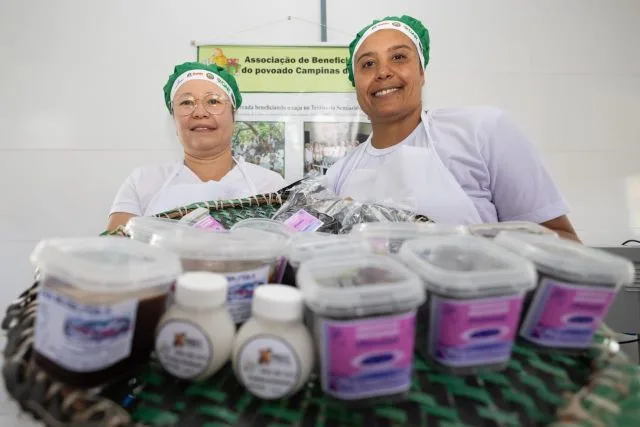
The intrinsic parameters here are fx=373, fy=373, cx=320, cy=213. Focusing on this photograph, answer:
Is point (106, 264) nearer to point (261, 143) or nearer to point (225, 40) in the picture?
point (261, 143)

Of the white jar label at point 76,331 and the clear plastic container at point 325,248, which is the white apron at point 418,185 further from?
the white jar label at point 76,331

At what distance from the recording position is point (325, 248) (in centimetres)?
57

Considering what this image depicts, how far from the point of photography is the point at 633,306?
1.36 metres

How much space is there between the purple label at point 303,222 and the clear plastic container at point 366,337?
419mm

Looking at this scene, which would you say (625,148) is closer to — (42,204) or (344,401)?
(344,401)

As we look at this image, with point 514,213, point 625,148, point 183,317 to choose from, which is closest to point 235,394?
point 183,317

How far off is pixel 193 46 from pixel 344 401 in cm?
171

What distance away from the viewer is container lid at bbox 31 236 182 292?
15.6 inches

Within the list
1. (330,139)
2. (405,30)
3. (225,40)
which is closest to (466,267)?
(405,30)

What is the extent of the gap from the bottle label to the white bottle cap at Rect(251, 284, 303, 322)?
99 mm

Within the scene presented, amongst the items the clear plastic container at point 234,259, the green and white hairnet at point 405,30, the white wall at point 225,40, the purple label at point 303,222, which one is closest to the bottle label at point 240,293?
the clear plastic container at point 234,259

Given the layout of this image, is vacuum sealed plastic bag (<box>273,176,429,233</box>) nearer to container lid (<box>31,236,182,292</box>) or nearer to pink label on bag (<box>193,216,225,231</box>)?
pink label on bag (<box>193,216,225,231</box>)

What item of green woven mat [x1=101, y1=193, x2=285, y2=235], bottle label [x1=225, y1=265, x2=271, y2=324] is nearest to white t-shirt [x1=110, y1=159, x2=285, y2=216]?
green woven mat [x1=101, y1=193, x2=285, y2=235]

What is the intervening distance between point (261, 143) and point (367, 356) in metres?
1.45
